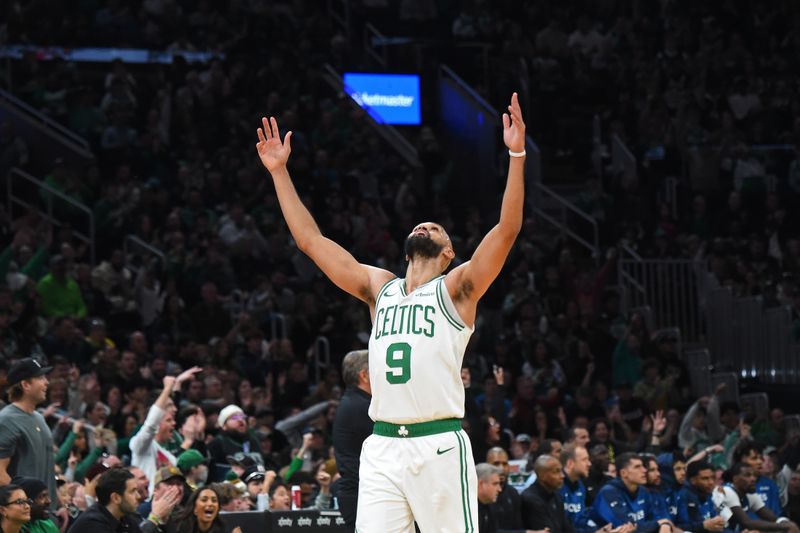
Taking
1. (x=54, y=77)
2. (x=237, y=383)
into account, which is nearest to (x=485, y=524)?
(x=237, y=383)

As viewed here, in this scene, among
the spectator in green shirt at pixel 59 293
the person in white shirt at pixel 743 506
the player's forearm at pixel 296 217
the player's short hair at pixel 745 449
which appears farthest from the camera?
the spectator in green shirt at pixel 59 293

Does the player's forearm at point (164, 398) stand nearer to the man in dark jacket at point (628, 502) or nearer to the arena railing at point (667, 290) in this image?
the man in dark jacket at point (628, 502)

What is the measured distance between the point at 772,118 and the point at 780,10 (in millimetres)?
3007

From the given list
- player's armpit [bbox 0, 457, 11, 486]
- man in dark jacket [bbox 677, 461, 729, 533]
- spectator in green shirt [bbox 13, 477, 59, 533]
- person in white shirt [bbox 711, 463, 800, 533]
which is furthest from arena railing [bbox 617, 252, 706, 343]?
spectator in green shirt [bbox 13, 477, 59, 533]

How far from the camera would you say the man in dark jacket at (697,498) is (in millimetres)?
12633

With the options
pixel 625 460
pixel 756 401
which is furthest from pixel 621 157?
pixel 625 460

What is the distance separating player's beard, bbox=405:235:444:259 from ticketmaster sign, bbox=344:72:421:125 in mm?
15813

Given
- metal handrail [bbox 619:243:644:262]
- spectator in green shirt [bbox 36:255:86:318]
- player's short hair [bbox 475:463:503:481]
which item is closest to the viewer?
player's short hair [bbox 475:463:503:481]

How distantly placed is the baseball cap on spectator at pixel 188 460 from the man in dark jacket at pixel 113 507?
209cm

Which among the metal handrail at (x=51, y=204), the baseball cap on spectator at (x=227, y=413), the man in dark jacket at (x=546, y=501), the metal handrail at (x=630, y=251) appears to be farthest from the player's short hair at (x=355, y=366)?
the metal handrail at (x=630, y=251)

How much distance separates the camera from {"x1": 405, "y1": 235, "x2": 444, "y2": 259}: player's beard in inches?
250

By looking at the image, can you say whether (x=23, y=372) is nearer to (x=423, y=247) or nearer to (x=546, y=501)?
(x=423, y=247)

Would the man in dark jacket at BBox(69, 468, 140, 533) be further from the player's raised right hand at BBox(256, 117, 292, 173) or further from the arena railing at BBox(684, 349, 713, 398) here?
the arena railing at BBox(684, 349, 713, 398)

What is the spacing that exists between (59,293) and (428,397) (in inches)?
400
